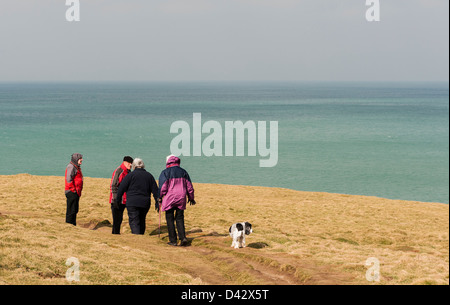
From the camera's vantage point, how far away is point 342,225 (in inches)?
620

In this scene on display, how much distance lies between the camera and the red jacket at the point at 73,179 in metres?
11.2

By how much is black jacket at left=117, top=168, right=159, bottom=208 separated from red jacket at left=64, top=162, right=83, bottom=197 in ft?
3.61

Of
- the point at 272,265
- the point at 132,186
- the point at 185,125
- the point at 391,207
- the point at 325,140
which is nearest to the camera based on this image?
the point at 272,265

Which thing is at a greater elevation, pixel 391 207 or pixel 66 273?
pixel 66 273

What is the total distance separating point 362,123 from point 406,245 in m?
86.2

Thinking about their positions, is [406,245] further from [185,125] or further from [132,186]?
[185,125]

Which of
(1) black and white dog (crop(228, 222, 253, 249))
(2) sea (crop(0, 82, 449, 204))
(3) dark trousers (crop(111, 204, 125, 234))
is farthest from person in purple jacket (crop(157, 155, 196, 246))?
(2) sea (crop(0, 82, 449, 204))

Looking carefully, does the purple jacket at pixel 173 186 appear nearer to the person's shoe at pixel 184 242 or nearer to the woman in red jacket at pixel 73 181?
the person's shoe at pixel 184 242

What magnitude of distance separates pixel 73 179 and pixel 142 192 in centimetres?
165

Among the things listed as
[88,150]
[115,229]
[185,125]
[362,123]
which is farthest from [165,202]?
[362,123]

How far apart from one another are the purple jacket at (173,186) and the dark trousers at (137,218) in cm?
119

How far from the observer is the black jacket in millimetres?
10758

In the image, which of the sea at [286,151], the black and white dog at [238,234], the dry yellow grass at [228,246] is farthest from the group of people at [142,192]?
the sea at [286,151]

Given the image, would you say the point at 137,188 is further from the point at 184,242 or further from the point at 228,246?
the point at 228,246
